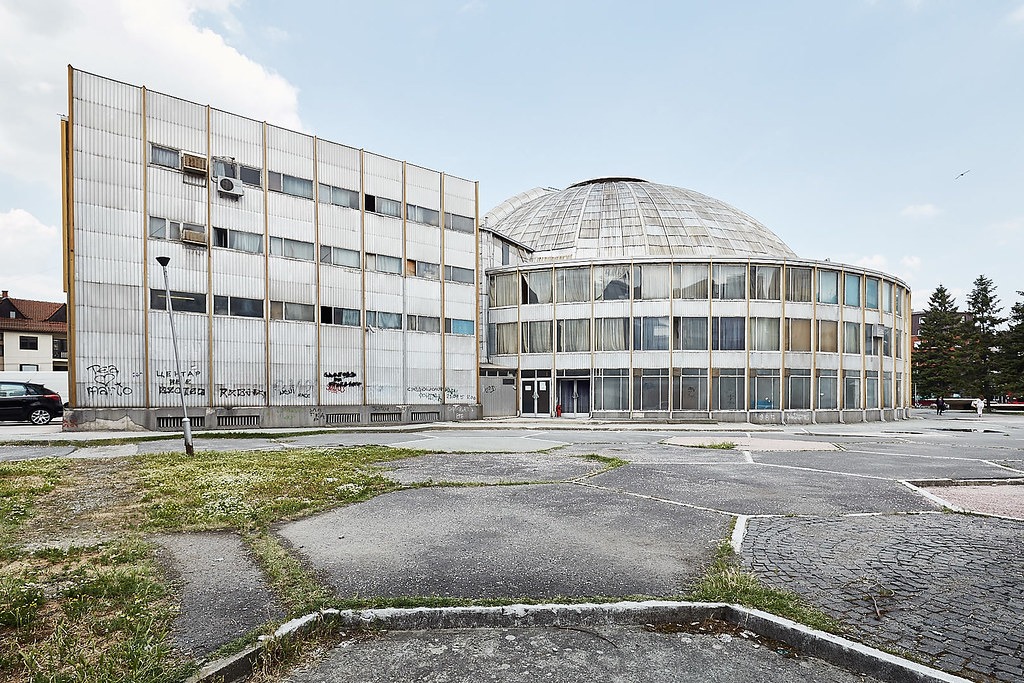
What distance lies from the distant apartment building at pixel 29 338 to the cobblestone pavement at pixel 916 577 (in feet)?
234

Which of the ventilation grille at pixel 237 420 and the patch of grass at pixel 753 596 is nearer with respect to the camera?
the patch of grass at pixel 753 596

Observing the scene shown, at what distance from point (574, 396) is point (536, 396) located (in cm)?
287

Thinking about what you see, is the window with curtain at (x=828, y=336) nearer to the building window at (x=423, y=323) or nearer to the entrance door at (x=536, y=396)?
the entrance door at (x=536, y=396)

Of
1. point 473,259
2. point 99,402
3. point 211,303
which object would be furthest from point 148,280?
point 473,259

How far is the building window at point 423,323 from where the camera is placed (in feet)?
125

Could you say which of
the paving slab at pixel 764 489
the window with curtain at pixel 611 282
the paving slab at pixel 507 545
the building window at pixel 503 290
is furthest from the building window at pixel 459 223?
the paving slab at pixel 507 545

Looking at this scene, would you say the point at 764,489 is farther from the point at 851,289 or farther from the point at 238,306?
the point at 851,289

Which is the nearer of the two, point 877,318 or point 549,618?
point 549,618

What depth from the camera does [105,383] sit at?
28.2 meters

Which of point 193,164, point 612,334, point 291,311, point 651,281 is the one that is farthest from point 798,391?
point 193,164

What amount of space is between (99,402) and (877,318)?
1989 inches

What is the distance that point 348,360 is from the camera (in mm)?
35688

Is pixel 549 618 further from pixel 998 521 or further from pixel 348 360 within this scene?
pixel 348 360

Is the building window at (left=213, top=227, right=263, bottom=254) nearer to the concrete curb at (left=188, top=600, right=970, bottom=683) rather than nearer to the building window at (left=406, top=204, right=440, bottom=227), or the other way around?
the building window at (left=406, top=204, right=440, bottom=227)
